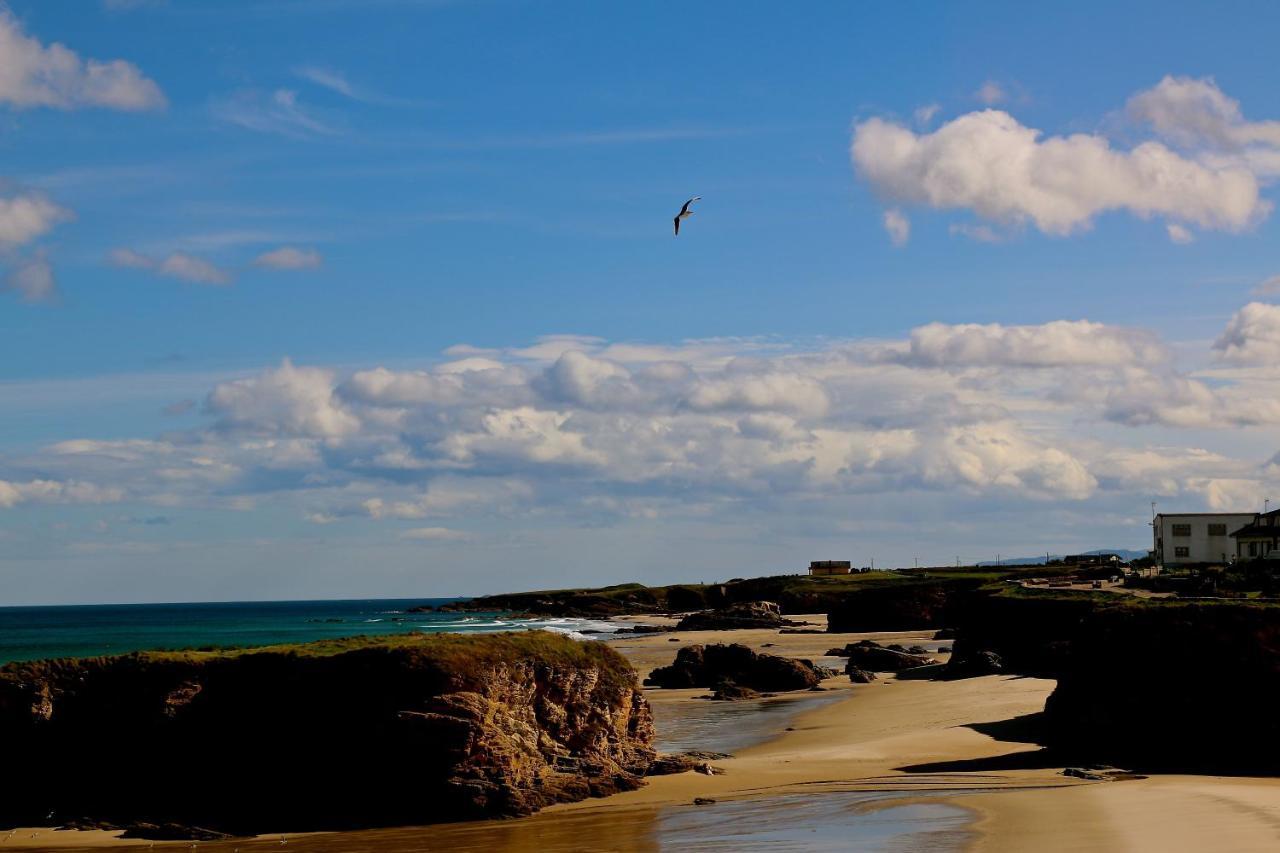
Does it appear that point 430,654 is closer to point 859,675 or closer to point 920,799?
point 920,799

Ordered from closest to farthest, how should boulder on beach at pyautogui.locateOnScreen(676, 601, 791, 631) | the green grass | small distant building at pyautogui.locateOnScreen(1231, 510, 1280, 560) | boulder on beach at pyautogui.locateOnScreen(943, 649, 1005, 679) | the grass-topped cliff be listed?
the green grass, boulder on beach at pyautogui.locateOnScreen(943, 649, 1005, 679), small distant building at pyautogui.locateOnScreen(1231, 510, 1280, 560), boulder on beach at pyautogui.locateOnScreen(676, 601, 791, 631), the grass-topped cliff

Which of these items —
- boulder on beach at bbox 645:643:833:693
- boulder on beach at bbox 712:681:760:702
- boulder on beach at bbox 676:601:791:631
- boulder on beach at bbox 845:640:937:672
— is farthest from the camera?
boulder on beach at bbox 676:601:791:631

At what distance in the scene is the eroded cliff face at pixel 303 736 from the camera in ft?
94.0

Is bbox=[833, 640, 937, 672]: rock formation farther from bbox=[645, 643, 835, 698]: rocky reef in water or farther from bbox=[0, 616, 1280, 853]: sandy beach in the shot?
bbox=[0, 616, 1280, 853]: sandy beach

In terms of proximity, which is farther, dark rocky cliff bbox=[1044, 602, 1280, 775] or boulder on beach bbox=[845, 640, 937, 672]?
boulder on beach bbox=[845, 640, 937, 672]

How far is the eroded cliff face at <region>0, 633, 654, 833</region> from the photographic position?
2866 cm

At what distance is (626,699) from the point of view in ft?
109

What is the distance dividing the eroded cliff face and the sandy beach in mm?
1040

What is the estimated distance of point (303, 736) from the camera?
2944 cm

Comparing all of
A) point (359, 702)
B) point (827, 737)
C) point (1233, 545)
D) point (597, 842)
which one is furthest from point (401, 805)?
point (1233, 545)

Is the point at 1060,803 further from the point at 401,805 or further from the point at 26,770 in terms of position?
the point at 26,770

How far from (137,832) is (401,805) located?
18.8 feet

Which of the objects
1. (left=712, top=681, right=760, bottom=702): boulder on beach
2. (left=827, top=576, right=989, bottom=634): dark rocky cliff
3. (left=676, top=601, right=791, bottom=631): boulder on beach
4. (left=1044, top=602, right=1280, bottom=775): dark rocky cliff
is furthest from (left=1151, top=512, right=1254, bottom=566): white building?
(left=1044, top=602, right=1280, bottom=775): dark rocky cliff

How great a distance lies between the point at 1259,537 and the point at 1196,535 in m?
11.8
